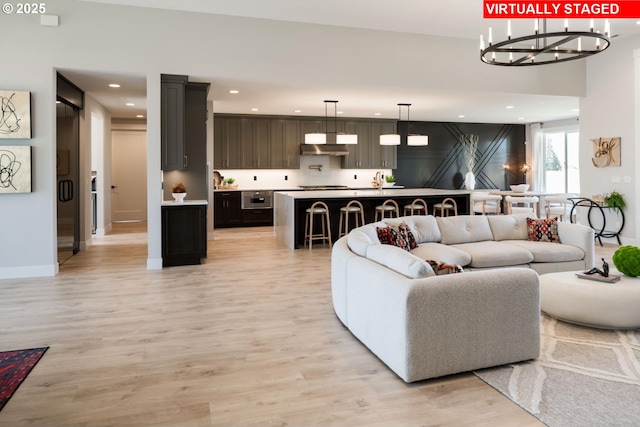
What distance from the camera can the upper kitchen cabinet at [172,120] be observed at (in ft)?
20.0

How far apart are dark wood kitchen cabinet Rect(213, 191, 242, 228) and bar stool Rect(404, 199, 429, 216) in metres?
4.07

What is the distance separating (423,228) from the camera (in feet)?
16.8

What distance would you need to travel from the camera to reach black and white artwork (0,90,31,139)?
527 cm

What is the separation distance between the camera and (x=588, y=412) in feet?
7.43

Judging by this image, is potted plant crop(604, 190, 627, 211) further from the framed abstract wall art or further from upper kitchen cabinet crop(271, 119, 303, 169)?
upper kitchen cabinet crop(271, 119, 303, 169)

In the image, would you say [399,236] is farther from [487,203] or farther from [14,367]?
[487,203]

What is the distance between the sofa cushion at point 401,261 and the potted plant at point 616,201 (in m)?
6.47

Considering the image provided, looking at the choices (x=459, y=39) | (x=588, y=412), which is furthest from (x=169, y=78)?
(x=588, y=412)

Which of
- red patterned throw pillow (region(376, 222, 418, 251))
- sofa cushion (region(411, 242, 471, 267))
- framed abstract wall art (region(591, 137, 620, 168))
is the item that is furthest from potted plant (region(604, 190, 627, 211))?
red patterned throw pillow (region(376, 222, 418, 251))

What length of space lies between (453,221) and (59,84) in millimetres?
5496

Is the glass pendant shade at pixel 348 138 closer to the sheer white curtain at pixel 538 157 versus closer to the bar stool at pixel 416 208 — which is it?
the bar stool at pixel 416 208

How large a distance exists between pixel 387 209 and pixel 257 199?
367 centimetres

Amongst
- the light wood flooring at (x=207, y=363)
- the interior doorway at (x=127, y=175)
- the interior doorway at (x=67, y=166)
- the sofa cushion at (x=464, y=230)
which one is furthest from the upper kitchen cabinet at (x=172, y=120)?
the interior doorway at (x=127, y=175)

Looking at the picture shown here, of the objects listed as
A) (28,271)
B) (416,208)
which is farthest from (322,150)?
(28,271)
